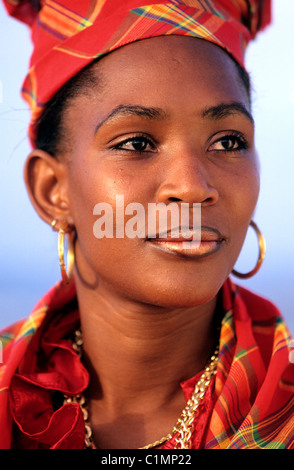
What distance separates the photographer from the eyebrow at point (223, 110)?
2328 mm

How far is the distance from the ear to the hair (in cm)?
5

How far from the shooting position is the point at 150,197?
2.23m

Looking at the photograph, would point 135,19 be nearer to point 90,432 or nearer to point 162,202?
point 162,202

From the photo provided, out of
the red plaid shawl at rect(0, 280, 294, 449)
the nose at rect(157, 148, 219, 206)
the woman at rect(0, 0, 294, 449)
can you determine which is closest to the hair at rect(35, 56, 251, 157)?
the woman at rect(0, 0, 294, 449)

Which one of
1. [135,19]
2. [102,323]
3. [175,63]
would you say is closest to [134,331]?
[102,323]

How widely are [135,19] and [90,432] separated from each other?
5.49 feet

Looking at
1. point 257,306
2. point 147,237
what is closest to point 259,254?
point 257,306

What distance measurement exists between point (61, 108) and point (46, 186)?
35 cm

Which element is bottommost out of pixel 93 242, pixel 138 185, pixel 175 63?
pixel 93 242

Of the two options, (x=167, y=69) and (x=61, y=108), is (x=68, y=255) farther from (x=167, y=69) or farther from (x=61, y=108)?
(x=167, y=69)

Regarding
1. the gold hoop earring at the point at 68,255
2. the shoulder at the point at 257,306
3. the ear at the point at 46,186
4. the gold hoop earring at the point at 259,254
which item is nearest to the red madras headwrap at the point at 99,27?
the ear at the point at 46,186

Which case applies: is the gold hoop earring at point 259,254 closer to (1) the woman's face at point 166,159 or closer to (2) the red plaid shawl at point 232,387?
(2) the red plaid shawl at point 232,387

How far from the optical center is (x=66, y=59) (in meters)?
2.57

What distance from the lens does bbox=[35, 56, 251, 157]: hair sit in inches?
98.4
